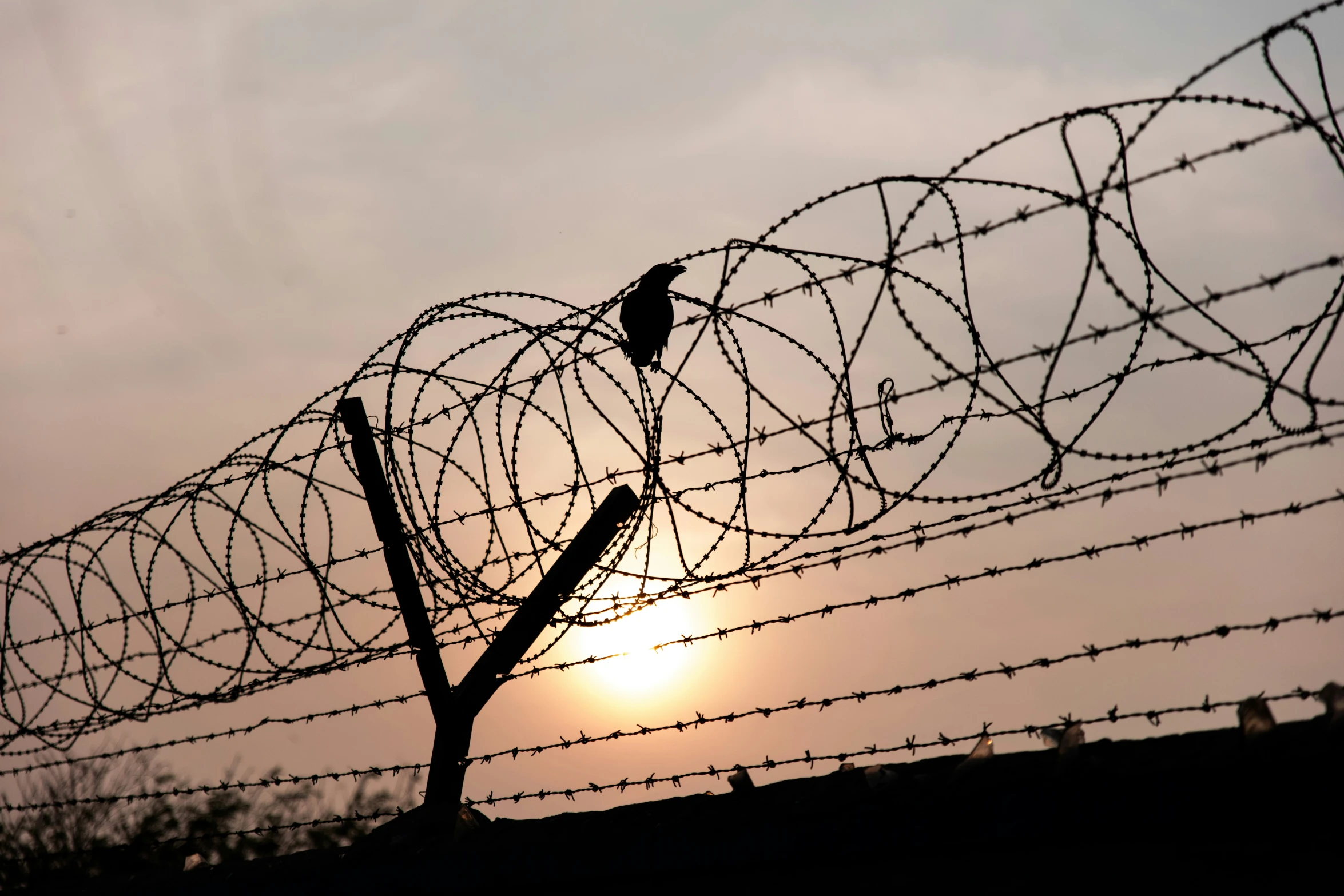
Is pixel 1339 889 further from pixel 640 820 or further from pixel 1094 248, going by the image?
pixel 640 820

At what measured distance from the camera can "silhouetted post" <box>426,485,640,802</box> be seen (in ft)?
15.3

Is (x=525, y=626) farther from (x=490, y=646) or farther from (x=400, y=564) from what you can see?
(x=400, y=564)

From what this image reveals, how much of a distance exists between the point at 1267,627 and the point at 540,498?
2.67 meters

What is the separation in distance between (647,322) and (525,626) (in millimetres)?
1278

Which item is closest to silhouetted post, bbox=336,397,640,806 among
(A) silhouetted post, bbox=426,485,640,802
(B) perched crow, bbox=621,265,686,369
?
(A) silhouetted post, bbox=426,485,640,802

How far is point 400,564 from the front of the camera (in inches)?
197

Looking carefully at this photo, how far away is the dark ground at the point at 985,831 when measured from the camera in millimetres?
2545

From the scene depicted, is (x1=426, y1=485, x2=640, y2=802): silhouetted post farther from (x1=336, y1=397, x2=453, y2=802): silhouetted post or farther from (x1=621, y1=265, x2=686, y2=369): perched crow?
(x1=621, y1=265, x2=686, y2=369): perched crow

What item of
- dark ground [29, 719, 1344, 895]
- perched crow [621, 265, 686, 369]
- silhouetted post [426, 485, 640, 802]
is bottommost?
dark ground [29, 719, 1344, 895]

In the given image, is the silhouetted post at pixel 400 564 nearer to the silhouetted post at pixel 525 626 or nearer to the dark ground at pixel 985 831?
the silhouetted post at pixel 525 626

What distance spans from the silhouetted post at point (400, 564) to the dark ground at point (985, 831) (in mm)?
813

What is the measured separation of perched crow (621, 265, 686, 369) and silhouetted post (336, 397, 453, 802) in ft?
4.35

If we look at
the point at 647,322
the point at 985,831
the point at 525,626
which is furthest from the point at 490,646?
the point at 985,831

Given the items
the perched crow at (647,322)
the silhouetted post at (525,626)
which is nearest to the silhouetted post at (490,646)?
the silhouetted post at (525,626)
